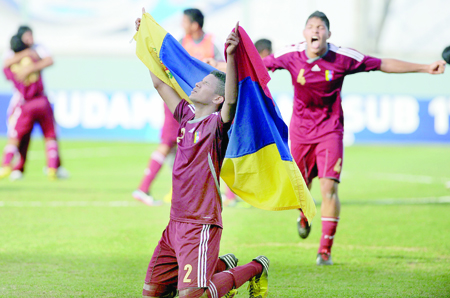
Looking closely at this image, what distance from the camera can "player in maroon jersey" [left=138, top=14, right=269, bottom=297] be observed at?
157 inches

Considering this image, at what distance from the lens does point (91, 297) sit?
4.50 metres

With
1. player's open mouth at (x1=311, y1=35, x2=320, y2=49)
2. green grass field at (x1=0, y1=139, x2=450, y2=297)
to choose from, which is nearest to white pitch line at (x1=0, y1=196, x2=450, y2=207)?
green grass field at (x1=0, y1=139, x2=450, y2=297)

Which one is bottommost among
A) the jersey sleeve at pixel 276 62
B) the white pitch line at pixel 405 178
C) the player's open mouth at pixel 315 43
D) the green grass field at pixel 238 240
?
the green grass field at pixel 238 240

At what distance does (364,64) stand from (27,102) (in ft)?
22.8

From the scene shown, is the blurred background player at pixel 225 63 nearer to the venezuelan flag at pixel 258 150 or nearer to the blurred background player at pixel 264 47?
the blurred background player at pixel 264 47

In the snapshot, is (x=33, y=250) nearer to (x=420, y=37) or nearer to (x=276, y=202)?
A: (x=276, y=202)

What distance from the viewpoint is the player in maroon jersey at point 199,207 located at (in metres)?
3.98

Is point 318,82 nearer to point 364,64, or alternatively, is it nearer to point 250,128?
point 364,64

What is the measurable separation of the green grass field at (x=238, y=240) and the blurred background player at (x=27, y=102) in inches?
24.1

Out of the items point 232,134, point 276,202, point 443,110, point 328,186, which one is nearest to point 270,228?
point 328,186

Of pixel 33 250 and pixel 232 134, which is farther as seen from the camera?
pixel 33 250

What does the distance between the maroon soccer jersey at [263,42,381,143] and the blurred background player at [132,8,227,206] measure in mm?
2124

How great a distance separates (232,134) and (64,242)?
2855 mm

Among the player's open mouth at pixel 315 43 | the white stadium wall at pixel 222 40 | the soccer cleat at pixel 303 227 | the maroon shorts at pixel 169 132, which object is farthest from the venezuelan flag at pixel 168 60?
the white stadium wall at pixel 222 40
